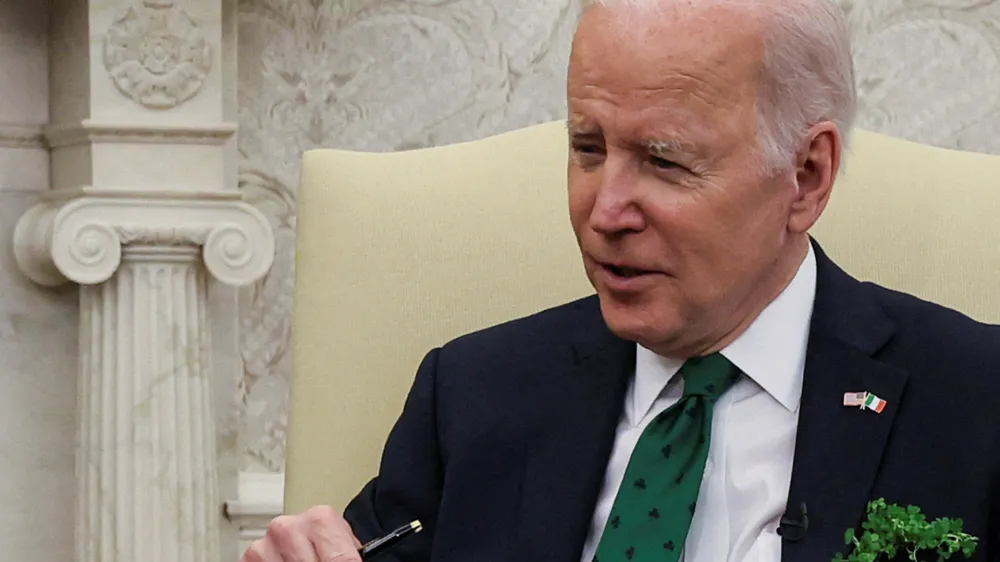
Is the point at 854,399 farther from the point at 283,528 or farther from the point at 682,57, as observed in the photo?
the point at 283,528

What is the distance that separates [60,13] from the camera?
2.62 metres

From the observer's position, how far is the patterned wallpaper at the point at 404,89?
2.78 meters

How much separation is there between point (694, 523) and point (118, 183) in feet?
4.39

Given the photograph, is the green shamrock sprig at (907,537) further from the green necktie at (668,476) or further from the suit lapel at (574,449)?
the suit lapel at (574,449)

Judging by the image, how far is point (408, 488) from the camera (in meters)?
1.65

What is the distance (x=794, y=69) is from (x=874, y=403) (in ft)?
1.13

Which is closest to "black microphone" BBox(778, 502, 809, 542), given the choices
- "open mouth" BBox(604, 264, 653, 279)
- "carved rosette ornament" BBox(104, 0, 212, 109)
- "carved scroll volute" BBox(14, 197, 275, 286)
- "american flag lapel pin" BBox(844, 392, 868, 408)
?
"american flag lapel pin" BBox(844, 392, 868, 408)

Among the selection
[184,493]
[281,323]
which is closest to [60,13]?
[281,323]

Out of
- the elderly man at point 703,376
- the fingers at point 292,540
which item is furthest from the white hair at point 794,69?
the fingers at point 292,540

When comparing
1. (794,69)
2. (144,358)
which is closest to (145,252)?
(144,358)

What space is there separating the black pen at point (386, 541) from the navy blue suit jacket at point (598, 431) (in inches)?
3.8

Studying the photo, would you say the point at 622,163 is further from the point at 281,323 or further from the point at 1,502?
the point at 1,502

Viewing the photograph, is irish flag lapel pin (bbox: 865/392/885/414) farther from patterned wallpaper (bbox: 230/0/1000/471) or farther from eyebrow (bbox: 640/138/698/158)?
patterned wallpaper (bbox: 230/0/1000/471)

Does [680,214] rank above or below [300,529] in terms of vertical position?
above
